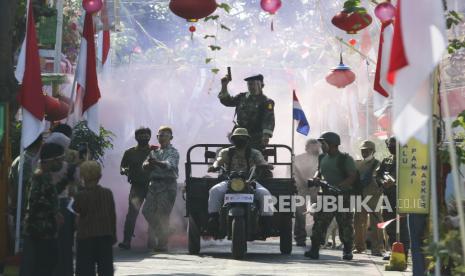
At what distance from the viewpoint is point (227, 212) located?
1739cm

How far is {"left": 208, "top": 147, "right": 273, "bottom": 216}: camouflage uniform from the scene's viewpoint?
17719 millimetres

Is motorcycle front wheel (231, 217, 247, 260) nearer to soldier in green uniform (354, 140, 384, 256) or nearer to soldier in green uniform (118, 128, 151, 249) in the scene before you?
soldier in green uniform (354, 140, 384, 256)

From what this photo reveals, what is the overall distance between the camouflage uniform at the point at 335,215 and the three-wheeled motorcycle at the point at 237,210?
465 millimetres

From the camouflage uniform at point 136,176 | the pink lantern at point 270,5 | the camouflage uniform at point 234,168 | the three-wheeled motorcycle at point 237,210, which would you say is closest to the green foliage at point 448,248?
the three-wheeled motorcycle at point 237,210

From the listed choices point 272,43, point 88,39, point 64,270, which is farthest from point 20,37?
point 272,43

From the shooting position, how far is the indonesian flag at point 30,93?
14.6m

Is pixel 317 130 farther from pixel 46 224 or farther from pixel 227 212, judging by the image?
pixel 46 224

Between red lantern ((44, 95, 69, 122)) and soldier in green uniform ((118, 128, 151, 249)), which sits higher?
red lantern ((44, 95, 69, 122))

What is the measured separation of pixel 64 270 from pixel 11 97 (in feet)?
11.6

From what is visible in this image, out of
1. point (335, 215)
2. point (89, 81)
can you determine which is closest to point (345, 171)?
point (335, 215)

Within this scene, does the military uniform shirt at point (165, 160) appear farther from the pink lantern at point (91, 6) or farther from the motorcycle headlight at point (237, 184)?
the pink lantern at point (91, 6)

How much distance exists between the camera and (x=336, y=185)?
18.3 m

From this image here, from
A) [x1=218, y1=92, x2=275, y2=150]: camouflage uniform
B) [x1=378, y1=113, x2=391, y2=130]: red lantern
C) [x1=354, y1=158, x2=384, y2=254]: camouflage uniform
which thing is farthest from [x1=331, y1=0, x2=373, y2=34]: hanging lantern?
[x1=378, y1=113, x2=391, y2=130]: red lantern

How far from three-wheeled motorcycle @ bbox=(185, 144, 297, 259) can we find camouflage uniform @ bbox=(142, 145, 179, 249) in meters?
0.96
